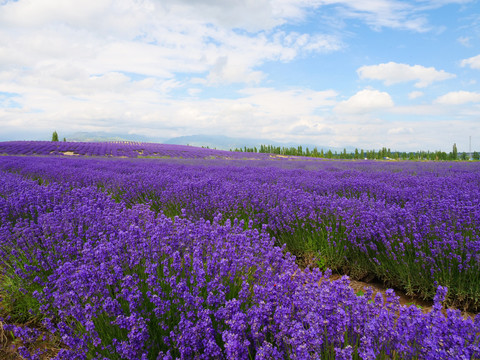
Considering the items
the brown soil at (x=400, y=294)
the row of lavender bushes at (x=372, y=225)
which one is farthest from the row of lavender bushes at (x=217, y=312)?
the brown soil at (x=400, y=294)

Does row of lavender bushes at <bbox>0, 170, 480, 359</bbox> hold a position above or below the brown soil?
above

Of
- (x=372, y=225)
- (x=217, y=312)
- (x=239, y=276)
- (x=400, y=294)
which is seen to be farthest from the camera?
(x=372, y=225)

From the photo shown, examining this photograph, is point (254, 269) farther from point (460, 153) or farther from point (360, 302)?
point (460, 153)

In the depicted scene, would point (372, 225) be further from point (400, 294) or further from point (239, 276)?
point (239, 276)

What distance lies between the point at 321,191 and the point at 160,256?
12.1 ft

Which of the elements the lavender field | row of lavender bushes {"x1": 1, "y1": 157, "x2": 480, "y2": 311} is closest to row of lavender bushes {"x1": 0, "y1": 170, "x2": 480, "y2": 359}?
the lavender field

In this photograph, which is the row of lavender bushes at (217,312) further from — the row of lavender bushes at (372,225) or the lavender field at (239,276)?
the row of lavender bushes at (372,225)

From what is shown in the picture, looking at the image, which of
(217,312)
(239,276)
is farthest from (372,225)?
(217,312)

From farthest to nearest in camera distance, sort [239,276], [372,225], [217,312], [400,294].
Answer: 1. [372,225]
2. [400,294]
3. [239,276]
4. [217,312]

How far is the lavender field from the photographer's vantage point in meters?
1.26

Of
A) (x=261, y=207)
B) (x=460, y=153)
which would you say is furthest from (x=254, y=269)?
(x=460, y=153)

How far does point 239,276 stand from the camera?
6.13 ft

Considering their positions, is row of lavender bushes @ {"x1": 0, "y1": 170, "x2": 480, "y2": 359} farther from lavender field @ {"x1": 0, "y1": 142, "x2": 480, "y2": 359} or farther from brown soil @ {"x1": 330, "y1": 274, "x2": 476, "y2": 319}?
brown soil @ {"x1": 330, "y1": 274, "x2": 476, "y2": 319}

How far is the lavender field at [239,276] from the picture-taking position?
4.12ft
